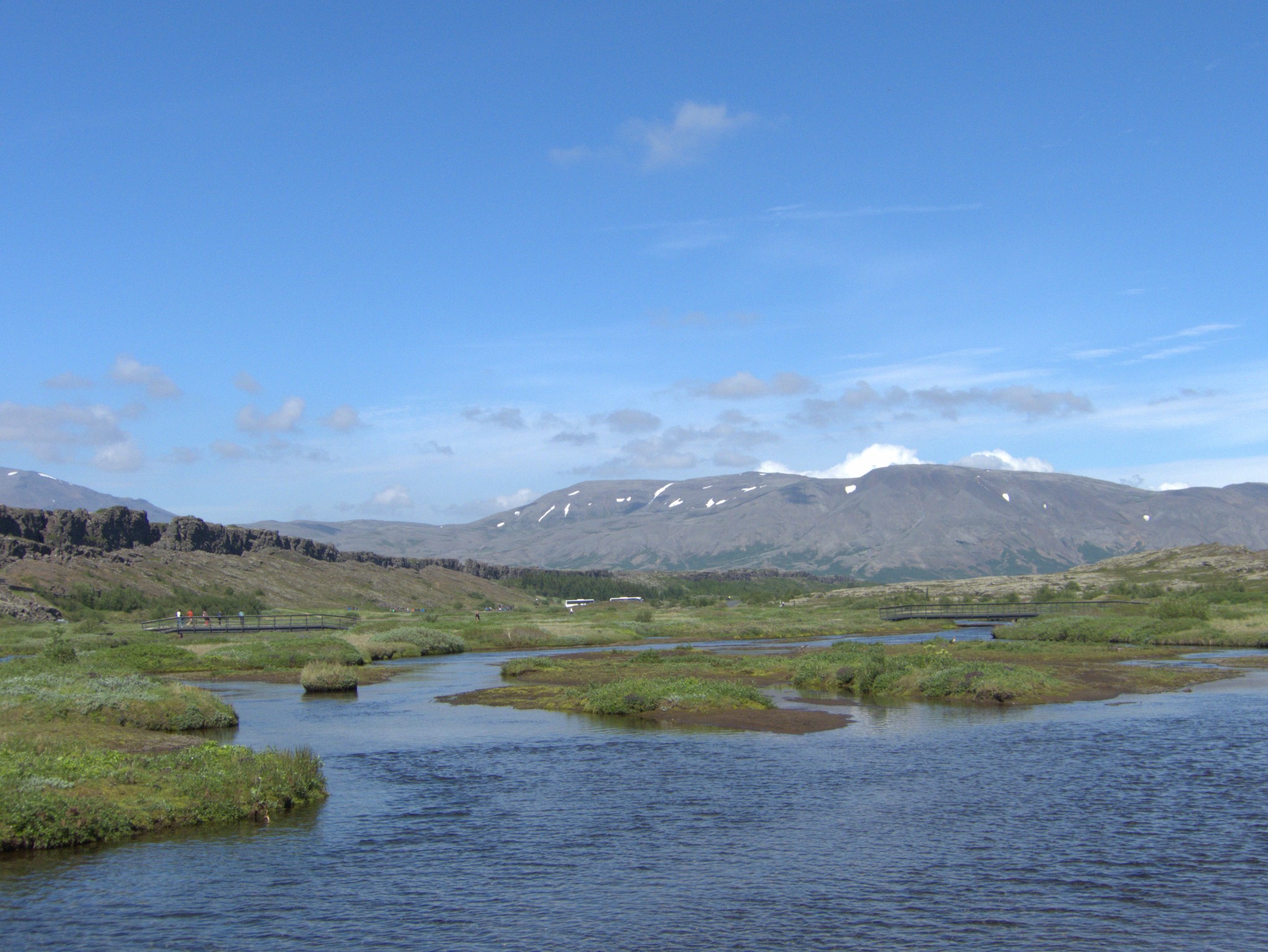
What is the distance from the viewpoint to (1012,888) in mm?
18812

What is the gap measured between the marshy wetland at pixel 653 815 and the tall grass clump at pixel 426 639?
120ft

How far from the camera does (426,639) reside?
288ft

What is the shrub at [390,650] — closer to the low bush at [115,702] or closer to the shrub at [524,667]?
the shrub at [524,667]

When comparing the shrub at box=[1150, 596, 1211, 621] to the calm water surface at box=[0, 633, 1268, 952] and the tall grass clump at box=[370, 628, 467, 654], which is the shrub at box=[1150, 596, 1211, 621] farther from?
the tall grass clump at box=[370, 628, 467, 654]

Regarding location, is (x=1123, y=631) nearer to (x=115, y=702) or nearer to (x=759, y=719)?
(x=759, y=719)

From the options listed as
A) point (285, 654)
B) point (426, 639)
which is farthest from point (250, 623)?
point (285, 654)

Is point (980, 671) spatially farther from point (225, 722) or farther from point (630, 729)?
point (225, 722)

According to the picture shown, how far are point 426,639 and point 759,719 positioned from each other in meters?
52.5

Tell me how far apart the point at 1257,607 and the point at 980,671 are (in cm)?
6815

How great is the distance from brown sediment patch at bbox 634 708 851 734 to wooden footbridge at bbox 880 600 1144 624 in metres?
75.6

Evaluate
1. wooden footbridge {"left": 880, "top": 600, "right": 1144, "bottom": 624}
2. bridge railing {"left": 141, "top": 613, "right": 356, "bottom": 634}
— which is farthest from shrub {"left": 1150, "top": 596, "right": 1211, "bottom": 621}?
bridge railing {"left": 141, "top": 613, "right": 356, "bottom": 634}

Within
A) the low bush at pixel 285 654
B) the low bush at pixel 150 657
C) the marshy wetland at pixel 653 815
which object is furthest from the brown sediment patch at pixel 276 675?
the marshy wetland at pixel 653 815

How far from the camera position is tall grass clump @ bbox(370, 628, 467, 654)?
283 ft

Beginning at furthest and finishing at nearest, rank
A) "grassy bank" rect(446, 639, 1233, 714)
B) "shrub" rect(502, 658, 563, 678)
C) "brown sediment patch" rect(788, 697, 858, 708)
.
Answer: "shrub" rect(502, 658, 563, 678) < "brown sediment patch" rect(788, 697, 858, 708) < "grassy bank" rect(446, 639, 1233, 714)
